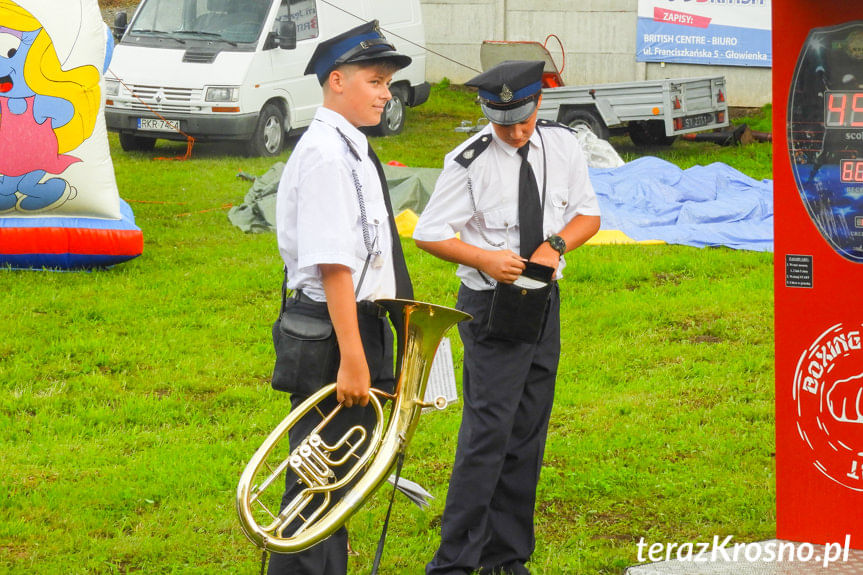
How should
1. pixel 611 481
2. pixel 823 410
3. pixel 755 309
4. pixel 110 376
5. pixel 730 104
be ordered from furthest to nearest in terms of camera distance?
pixel 730 104, pixel 755 309, pixel 110 376, pixel 611 481, pixel 823 410

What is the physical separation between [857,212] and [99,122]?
20.8 ft

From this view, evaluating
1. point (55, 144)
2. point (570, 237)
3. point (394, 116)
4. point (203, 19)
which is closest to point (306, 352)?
point (570, 237)

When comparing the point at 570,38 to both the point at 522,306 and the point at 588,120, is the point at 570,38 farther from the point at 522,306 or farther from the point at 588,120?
the point at 522,306

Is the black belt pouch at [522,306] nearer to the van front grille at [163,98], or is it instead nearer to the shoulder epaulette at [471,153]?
the shoulder epaulette at [471,153]

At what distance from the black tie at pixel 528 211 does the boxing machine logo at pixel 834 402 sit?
41.1 inches

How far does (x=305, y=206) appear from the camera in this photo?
3.15 meters

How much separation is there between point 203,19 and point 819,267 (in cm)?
1185

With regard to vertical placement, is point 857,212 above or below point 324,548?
above

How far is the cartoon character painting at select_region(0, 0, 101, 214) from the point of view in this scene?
799cm

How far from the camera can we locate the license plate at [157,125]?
1350cm

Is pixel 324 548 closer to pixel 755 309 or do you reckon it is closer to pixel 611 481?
pixel 611 481

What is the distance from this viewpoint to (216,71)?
1344cm

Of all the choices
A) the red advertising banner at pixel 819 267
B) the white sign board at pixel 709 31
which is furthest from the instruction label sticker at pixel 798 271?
the white sign board at pixel 709 31

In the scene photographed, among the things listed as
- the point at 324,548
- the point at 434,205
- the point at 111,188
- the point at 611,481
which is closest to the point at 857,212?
the point at 434,205
